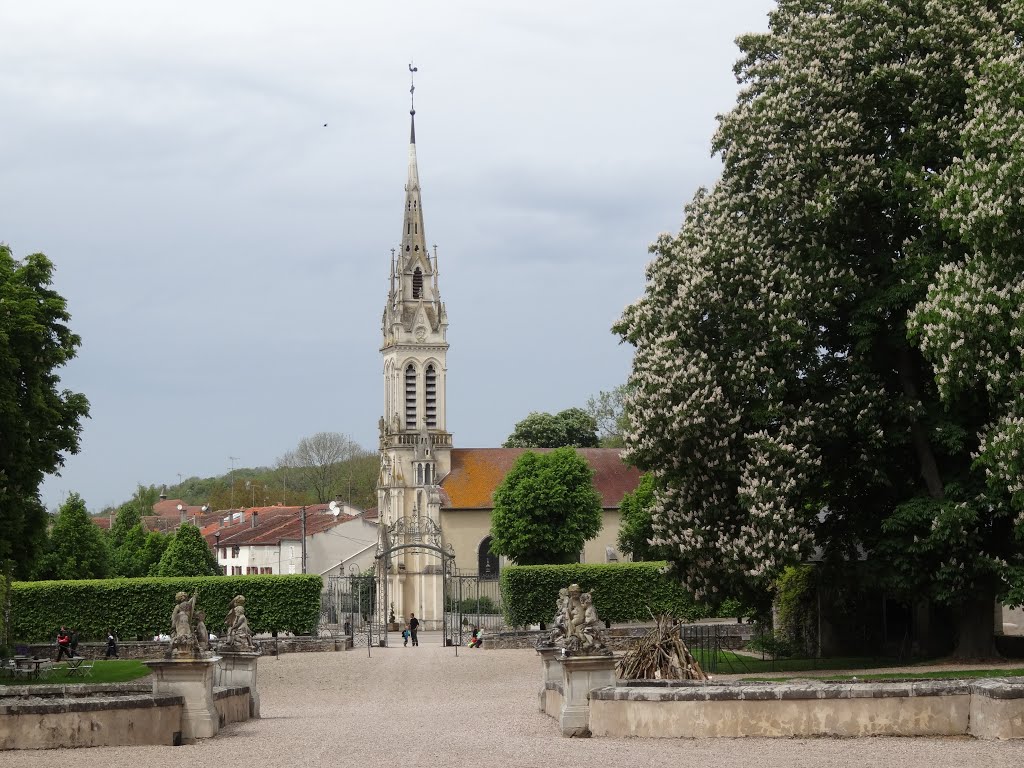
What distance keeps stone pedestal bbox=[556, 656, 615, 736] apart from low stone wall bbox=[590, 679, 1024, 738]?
133 centimetres

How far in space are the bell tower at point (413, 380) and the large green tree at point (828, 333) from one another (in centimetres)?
4763

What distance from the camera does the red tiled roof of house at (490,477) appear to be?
77.1 metres

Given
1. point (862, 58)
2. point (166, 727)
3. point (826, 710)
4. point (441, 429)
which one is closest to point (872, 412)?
point (862, 58)

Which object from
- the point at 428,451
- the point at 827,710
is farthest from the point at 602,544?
the point at 827,710

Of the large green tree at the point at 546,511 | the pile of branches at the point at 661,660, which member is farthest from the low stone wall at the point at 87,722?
the large green tree at the point at 546,511

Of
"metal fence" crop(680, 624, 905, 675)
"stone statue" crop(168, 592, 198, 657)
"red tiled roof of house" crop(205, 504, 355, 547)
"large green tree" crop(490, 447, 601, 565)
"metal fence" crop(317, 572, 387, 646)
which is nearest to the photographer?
"stone statue" crop(168, 592, 198, 657)

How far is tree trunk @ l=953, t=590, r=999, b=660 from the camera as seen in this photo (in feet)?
88.4

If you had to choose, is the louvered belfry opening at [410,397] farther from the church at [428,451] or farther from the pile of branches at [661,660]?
the pile of branches at [661,660]

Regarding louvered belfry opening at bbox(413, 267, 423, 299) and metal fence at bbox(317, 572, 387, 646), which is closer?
metal fence at bbox(317, 572, 387, 646)

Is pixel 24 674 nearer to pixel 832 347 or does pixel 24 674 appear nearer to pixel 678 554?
pixel 678 554

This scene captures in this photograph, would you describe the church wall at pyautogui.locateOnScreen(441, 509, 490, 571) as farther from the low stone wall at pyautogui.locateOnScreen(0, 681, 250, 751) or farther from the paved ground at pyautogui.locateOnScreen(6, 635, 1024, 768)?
the low stone wall at pyautogui.locateOnScreen(0, 681, 250, 751)

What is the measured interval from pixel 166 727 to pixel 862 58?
17.7m

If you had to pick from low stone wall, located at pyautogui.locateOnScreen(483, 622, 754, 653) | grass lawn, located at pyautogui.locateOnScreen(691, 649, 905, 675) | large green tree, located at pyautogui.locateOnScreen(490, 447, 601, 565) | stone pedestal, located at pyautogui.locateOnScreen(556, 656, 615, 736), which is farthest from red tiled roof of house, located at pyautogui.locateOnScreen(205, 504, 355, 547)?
stone pedestal, located at pyautogui.locateOnScreen(556, 656, 615, 736)

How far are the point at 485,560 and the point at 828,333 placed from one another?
5084 centimetres
